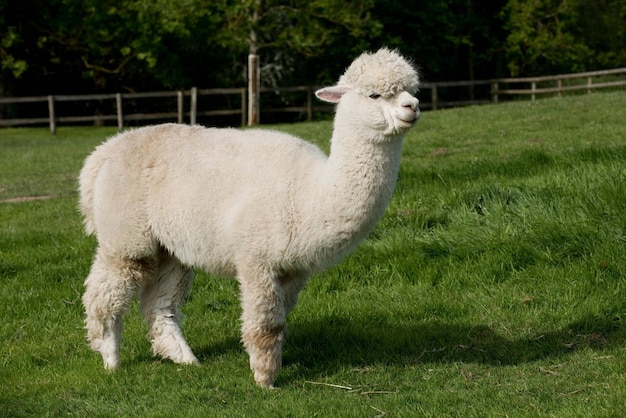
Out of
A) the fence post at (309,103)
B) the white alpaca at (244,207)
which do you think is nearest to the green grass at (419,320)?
the white alpaca at (244,207)

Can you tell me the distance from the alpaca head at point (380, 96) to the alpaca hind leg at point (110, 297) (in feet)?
5.77

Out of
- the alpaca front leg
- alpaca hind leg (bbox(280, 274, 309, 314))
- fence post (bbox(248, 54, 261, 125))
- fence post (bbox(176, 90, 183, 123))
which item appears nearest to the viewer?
the alpaca front leg

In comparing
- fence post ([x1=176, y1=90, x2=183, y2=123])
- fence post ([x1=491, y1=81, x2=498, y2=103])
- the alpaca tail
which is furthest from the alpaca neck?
fence post ([x1=491, y1=81, x2=498, y2=103])

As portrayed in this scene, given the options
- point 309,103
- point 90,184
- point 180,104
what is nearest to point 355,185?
point 90,184

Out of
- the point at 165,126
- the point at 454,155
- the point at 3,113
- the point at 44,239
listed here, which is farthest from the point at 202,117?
the point at 165,126

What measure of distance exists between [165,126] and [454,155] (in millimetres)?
8034

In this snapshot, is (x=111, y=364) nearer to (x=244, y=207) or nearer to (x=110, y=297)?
(x=110, y=297)

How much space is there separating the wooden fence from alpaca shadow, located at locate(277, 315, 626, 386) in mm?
23992

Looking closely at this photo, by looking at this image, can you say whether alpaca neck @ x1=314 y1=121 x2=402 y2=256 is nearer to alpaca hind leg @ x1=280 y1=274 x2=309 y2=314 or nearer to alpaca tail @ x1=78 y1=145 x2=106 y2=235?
alpaca hind leg @ x1=280 y1=274 x2=309 y2=314

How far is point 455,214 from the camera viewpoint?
832cm

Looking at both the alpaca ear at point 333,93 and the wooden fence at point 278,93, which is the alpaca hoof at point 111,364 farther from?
the wooden fence at point 278,93

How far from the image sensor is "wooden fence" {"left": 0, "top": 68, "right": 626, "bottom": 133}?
30.7 meters

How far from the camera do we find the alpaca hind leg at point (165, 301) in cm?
618

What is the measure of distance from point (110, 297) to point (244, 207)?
117 centimetres
